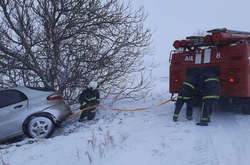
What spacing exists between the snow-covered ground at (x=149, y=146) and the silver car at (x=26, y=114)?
59 cm

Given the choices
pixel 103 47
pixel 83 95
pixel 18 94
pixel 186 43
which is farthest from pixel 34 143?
pixel 186 43

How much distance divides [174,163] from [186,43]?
3.72 metres

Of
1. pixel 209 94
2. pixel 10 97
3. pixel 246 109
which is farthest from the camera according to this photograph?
pixel 246 109

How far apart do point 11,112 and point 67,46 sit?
3019 millimetres

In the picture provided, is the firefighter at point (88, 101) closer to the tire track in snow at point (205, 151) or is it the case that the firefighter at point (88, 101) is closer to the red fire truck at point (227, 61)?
the red fire truck at point (227, 61)

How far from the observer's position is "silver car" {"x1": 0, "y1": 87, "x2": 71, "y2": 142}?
476cm

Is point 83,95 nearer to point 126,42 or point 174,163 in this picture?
point 126,42

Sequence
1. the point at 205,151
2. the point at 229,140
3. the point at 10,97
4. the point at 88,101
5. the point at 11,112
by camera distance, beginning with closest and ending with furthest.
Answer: the point at 205,151 → the point at 229,140 → the point at 11,112 → the point at 10,97 → the point at 88,101

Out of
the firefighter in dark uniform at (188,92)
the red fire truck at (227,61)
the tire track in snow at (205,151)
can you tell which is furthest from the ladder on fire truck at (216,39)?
the tire track in snow at (205,151)

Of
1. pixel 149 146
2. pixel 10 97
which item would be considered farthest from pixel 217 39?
pixel 10 97

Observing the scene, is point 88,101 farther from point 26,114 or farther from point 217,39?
point 217,39

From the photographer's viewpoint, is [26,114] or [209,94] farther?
[26,114]

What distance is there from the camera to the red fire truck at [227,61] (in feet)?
15.4

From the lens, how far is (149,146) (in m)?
3.50
